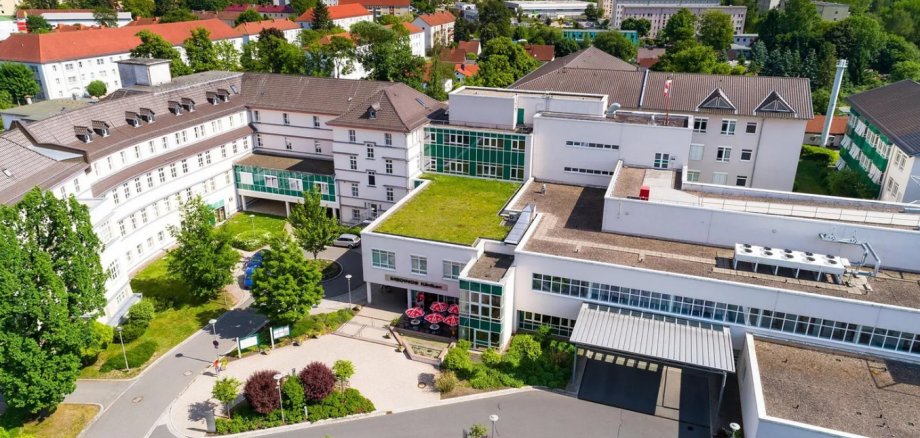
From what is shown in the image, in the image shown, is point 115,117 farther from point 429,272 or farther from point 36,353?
point 429,272

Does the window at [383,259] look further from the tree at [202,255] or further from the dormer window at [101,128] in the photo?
the dormer window at [101,128]

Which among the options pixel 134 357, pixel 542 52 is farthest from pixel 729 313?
pixel 542 52

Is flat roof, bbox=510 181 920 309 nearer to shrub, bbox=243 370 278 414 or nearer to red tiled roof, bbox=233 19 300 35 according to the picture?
shrub, bbox=243 370 278 414

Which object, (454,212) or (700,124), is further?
(700,124)

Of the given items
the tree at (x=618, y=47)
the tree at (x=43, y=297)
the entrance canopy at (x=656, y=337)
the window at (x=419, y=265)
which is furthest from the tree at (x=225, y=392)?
the tree at (x=618, y=47)

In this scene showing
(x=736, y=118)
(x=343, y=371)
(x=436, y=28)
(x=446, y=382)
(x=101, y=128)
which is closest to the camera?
(x=343, y=371)

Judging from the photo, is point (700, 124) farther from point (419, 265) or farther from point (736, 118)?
point (419, 265)

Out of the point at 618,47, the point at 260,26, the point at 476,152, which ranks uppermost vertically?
the point at 260,26

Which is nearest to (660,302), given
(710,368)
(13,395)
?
(710,368)
